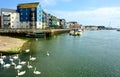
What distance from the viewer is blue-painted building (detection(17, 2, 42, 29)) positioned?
108 m

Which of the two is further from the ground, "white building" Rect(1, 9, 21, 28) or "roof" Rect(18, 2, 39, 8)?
"roof" Rect(18, 2, 39, 8)

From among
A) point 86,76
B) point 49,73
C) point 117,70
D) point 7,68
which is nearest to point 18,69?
point 7,68

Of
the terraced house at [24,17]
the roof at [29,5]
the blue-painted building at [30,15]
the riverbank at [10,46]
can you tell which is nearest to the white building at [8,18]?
the terraced house at [24,17]

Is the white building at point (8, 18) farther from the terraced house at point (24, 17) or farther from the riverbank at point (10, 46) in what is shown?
the riverbank at point (10, 46)

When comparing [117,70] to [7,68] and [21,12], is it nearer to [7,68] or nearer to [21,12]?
[7,68]

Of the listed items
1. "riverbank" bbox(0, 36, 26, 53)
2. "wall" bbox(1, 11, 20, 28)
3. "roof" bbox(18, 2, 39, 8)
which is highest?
"roof" bbox(18, 2, 39, 8)

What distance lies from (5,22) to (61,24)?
81445 mm

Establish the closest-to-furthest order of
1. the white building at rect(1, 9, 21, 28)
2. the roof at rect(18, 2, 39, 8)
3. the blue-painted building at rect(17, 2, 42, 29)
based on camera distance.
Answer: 1. the white building at rect(1, 9, 21, 28)
2. the blue-painted building at rect(17, 2, 42, 29)
3. the roof at rect(18, 2, 39, 8)

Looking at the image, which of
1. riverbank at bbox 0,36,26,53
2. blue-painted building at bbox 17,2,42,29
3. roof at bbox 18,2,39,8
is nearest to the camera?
riverbank at bbox 0,36,26,53

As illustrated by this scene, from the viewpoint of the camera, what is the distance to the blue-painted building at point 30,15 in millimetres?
108062

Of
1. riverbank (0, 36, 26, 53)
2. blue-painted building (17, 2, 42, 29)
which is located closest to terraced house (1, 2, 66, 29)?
blue-painted building (17, 2, 42, 29)

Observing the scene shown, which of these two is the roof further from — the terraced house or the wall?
the wall

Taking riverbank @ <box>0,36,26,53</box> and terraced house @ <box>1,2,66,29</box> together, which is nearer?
riverbank @ <box>0,36,26,53</box>

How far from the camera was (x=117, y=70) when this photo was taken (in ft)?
98.9
